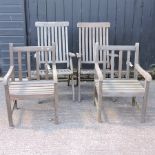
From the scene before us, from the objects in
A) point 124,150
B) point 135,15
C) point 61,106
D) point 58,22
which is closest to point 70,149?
point 124,150

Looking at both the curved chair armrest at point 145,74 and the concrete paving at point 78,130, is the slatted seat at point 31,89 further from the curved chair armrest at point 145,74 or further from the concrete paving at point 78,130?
the curved chair armrest at point 145,74

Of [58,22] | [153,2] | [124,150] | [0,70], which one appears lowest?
[124,150]

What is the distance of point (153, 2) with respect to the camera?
4.66 meters

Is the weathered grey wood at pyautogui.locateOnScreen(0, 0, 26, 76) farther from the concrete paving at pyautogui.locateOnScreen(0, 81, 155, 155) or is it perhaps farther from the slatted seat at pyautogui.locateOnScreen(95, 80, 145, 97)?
the slatted seat at pyautogui.locateOnScreen(95, 80, 145, 97)

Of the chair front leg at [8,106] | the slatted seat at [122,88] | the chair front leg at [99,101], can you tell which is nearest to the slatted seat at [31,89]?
the chair front leg at [8,106]

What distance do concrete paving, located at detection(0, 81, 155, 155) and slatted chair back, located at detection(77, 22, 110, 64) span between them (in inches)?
31.6

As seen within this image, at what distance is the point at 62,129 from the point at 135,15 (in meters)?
2.45

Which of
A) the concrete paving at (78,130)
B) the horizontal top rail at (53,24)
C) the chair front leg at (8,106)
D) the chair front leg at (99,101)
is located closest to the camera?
the concrete paving at (78,130)

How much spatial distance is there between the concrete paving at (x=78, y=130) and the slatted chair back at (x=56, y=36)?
78 cm

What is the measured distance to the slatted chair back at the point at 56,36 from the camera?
14.5ft

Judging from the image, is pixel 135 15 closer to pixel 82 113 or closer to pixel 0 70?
pixel 82 113

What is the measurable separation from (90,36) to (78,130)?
1.77 metres

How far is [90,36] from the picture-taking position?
4.46 meters

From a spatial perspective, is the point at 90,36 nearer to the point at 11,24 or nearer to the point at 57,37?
the point at 57,37
